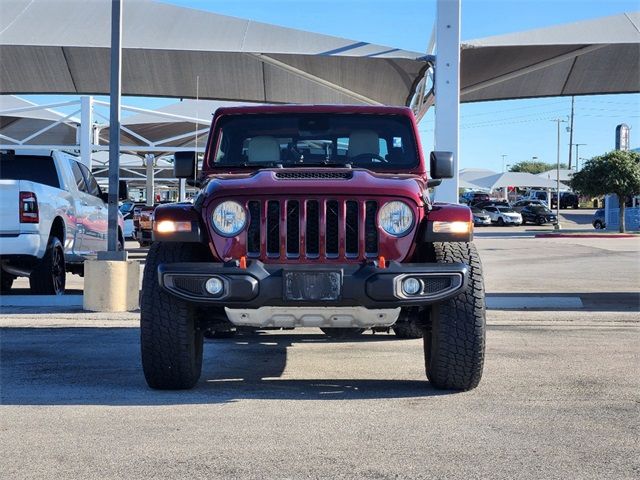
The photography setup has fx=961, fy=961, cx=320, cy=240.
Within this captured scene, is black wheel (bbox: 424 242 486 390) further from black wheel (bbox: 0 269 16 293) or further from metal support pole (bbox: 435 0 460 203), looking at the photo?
metal support pole (bbox: 435 0 460 203)

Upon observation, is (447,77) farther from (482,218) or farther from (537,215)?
(537,215)

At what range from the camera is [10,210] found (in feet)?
38.1

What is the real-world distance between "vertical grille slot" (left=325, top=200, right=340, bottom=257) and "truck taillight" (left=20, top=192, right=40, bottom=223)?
674cm

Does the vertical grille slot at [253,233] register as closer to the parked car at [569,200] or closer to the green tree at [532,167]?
the parked car at [569,200]

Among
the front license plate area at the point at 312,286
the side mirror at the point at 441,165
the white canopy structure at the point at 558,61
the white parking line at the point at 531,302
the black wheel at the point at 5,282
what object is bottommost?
the white parking line at the point at 531,302

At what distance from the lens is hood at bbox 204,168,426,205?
595 cm

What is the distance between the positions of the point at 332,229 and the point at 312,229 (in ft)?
0.41

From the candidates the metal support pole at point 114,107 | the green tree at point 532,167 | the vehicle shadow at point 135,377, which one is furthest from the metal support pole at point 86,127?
the green tree at point 532,167

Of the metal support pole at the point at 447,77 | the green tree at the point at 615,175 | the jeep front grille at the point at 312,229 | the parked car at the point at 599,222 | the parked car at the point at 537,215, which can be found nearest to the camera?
the jeep front grille at the point at 312,229

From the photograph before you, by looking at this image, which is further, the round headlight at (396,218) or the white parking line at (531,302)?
the white parking line at (531,302)

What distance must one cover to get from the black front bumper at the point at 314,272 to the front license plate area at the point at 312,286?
0.02m

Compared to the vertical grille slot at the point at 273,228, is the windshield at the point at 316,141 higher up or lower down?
higher up

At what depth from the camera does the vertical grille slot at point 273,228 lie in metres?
5.99

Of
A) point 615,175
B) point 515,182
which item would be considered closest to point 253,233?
point 615,175
